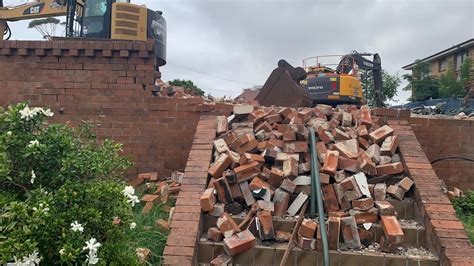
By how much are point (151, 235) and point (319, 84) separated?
12.6 metres

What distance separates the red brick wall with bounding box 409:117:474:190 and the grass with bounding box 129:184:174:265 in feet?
11.2

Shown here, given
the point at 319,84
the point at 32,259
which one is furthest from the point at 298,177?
the point at 319,84

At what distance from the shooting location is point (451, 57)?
36.7 m

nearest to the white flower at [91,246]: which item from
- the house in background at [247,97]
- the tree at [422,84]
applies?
the house in background at [247,97]

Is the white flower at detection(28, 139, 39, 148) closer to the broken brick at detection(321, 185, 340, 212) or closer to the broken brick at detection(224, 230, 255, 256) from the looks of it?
the broken brick at detection(224, 230, 255, 256)

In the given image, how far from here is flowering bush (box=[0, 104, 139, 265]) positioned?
2.35m

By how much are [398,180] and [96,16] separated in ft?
32.2

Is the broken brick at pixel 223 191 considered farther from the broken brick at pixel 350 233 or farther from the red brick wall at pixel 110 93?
the red brick wall at pixel 110 93

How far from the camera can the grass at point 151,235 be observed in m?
3.49

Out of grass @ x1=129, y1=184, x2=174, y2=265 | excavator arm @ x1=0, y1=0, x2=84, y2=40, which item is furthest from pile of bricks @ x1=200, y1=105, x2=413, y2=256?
excavator arm @ x1=0, y1=0, x2=84, y2=40

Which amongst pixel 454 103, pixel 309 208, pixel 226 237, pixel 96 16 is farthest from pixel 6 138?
pixel 454 103

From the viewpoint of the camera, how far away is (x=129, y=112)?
18.2 ft

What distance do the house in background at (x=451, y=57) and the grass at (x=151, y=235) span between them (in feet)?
103

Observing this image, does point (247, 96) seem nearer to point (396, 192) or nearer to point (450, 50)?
point (396, 192)
